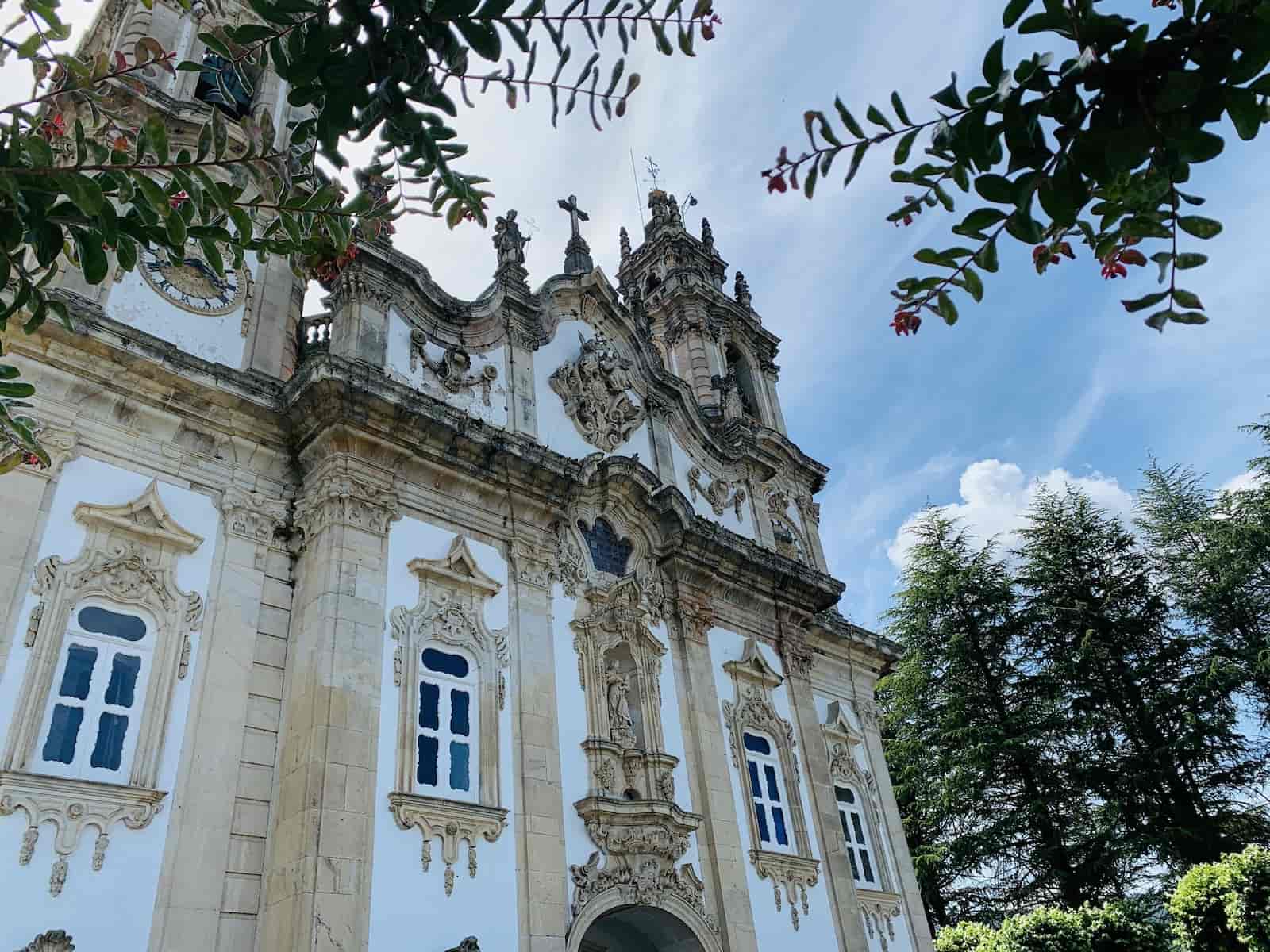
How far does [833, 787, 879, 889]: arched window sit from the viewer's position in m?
16.5

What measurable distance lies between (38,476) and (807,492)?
15.2m

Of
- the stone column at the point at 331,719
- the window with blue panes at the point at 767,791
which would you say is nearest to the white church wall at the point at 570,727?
the stone column at the point at 331,719

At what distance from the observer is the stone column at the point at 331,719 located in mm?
9516

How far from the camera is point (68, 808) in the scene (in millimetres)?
8930

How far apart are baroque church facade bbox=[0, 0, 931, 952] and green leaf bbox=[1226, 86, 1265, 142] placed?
895 cm

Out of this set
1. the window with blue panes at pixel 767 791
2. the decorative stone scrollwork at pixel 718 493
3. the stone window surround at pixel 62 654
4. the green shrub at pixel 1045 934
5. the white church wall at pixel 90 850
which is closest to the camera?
the white church wall at pixel 90 850

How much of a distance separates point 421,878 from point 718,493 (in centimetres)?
1001

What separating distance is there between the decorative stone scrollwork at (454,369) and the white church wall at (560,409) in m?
0.98

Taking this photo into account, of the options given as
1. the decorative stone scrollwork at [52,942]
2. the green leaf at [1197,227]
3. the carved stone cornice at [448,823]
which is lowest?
the decorative stone scrollwork at [52,942]

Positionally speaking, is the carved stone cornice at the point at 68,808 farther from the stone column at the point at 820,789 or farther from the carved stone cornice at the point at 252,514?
the stone column at the point at 820,789

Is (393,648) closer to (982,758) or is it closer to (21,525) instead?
(21,525)

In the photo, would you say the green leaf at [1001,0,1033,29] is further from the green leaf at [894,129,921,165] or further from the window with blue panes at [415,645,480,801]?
the window with blue panes at [415,645,480,801]

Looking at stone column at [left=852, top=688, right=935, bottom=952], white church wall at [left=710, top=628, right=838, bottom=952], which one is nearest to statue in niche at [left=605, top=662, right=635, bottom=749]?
white church wall at [left=710, top=628, right=838, bottom=952]

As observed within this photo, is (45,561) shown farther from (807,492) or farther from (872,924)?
(807,492)
